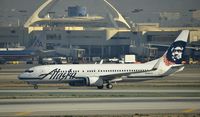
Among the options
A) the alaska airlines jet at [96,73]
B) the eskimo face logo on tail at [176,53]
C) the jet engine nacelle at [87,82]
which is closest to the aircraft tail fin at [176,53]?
the eskimo face logo on tail at [176,53]

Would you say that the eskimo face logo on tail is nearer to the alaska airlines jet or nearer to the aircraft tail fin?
the aircraft tail fin

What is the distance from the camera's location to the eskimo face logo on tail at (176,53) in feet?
363

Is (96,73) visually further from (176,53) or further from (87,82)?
(176,53)

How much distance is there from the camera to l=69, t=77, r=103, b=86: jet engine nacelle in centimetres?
10250

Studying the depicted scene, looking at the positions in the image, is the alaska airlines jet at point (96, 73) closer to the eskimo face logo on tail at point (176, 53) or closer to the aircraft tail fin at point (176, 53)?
the aircraft tail fin at point (176, 53)

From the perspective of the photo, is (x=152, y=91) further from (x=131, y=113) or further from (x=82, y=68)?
(x=131, y=113)

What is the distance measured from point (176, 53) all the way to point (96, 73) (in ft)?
49.0

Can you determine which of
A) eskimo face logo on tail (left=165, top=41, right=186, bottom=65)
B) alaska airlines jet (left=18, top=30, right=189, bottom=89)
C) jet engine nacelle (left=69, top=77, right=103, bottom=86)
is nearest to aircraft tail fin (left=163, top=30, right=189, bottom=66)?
eskimo face logo on tail (left=165, top=41, right=186, bottom=65)

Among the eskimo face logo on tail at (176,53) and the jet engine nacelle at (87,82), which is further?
the eskimo face logo on tail at (176,53)

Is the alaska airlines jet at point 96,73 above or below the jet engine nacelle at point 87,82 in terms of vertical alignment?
above

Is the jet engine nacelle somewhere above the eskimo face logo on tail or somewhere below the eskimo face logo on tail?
below

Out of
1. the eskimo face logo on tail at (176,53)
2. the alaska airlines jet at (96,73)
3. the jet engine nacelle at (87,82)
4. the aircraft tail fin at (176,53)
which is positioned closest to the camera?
the jet engine nacelle at (87,82)

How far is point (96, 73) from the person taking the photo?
105 m

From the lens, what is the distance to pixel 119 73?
4122 inches
